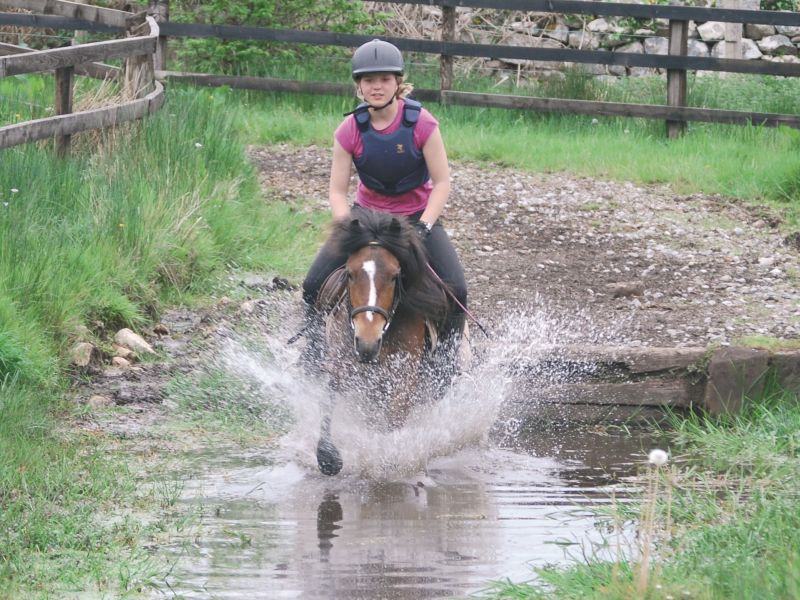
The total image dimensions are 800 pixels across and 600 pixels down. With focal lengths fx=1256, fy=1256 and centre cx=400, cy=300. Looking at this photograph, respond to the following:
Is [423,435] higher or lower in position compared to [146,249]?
lower

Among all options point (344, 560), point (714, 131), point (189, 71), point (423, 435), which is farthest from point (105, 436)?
point (189, 71)

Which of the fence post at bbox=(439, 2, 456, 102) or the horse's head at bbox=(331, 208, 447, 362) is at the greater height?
the fence post at bbox=(439, 2, 456, 102)

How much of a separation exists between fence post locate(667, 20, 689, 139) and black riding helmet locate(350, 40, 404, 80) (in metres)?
9.71

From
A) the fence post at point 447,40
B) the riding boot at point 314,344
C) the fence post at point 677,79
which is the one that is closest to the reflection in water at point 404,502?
the riding boot at point 314,344

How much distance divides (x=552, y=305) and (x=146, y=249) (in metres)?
3.07

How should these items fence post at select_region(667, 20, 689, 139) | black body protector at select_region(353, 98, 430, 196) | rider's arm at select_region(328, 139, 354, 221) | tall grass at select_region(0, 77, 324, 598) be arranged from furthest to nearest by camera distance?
fence post at select_region(667, 20, 689, 139), rider's arm at select_region(328, 139, 354, 221), black body protector at select_region(353, 98, 430, 196), tall grass at select_region(0, 77, 324, 598)

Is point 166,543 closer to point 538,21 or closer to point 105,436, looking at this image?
point 105,436

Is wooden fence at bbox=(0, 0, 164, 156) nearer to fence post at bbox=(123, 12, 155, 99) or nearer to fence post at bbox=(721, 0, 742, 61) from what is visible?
fence post at bbox=(123, 12, 155, 99)

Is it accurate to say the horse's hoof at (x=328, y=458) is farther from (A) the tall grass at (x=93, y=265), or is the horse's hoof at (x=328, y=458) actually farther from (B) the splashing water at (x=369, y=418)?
(A) the tall grass at (x=93, y=265)

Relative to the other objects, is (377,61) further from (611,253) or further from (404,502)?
(611,253)

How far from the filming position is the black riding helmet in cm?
643

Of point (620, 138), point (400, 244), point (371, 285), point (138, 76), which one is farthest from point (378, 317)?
point (620, 138)

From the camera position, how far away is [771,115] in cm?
1525

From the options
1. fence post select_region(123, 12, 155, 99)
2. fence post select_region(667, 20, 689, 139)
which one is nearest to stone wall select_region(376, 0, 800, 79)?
fence post select_region(667, 20, 689, 139)
